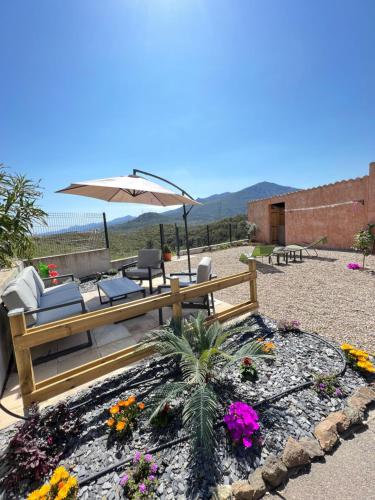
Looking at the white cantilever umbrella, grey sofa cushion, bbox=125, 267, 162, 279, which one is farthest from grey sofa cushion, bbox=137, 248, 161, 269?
the white cantilever umbrella

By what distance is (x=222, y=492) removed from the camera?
1.30 metres

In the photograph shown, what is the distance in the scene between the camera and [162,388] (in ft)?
5.97

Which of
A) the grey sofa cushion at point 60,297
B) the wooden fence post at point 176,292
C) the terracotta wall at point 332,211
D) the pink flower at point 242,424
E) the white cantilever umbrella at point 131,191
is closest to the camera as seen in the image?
the pink flower at point 242,424

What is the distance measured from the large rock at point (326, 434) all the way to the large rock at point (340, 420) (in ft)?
0.12

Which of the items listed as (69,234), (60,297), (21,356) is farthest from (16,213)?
(69,234)

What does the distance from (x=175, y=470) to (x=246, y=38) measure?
25.8 ft

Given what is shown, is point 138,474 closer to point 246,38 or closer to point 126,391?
point 126,391

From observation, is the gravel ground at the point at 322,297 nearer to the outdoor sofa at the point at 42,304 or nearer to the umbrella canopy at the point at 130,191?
the umbrella canopy at the point at 130,191

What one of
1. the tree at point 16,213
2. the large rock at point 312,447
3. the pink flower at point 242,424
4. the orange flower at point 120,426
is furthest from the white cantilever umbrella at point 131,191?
the large rock at point 312,447

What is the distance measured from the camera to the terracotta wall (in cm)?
905

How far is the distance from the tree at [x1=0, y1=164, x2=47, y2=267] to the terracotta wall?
11.5 m

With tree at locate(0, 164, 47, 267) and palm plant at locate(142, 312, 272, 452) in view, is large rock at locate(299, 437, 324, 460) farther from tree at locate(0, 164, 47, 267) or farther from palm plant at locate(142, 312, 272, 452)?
tree at locate(0, 164, 47, 267)

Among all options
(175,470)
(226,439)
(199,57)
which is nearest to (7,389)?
(175,470)

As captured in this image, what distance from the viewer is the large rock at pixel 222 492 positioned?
4.16 feet
